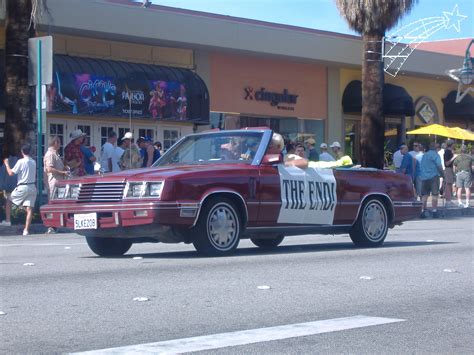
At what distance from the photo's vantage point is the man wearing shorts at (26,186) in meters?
18.2

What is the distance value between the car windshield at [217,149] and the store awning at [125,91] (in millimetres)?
12570

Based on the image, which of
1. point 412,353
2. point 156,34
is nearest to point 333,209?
point 412,353

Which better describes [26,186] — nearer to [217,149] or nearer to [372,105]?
[217,149]

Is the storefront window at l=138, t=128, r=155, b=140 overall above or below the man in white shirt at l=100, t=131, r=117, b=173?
above

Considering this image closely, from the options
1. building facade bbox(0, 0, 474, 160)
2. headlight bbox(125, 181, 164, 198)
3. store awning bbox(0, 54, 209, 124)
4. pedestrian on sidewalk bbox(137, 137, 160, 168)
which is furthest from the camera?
building facade bbox(0, 0, 474, 160)

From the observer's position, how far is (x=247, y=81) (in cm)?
3250

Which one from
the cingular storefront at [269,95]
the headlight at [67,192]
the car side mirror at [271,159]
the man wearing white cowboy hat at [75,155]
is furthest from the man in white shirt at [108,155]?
the car side mirror at [271,159]

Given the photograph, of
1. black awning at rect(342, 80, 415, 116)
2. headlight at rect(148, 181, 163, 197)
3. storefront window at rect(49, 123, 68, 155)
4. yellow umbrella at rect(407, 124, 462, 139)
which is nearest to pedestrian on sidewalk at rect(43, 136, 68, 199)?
headlight at rect(148, 181, 163, 197)

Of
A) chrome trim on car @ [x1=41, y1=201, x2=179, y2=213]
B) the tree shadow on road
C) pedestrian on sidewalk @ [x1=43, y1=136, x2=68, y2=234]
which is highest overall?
pedestrian on sidewalk @ [x1=43, y1=136, x2=68, y2=234]

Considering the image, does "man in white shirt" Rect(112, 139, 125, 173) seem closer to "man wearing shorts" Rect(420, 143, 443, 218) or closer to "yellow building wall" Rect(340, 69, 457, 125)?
"man wearing shorts" Rect(420, 143, 443, 218)

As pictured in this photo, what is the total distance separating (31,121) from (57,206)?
9.35 m

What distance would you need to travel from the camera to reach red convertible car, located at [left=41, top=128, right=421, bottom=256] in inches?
455

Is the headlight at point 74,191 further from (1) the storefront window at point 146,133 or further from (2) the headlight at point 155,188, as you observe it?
(1) the storefront window at point 146,133

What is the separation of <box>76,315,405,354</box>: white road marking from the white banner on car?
16.2 ft
